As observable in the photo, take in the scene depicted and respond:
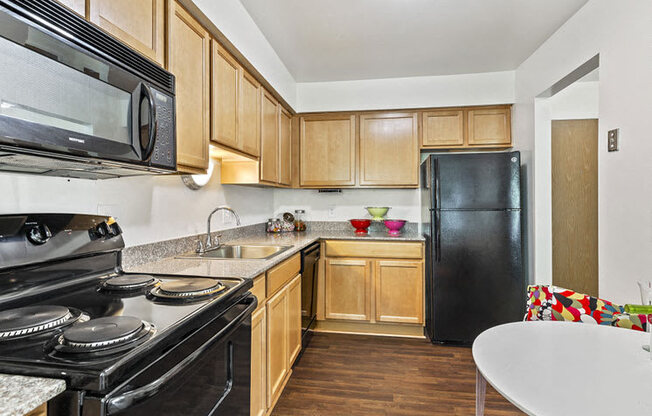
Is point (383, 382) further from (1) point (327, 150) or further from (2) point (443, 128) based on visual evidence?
(2) point (443, 128)

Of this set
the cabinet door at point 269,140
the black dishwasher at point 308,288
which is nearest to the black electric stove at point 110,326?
the black dishwasher at point 308,288

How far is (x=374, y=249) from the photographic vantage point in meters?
3.14

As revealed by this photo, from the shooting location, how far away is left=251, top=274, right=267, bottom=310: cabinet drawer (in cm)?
162

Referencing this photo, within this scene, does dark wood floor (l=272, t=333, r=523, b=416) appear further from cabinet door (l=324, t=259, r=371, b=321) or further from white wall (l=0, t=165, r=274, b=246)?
white wall (l=0, t=165, r=274, b=246)

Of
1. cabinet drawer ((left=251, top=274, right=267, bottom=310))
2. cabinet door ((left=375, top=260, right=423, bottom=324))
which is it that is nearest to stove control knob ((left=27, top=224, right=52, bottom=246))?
cabinet drawer ((left=251, top=274, right=267, bottom=310))

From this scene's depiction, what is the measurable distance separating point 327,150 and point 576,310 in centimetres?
257

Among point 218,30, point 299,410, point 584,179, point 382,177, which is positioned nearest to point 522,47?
point 584,179

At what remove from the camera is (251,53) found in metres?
2.25

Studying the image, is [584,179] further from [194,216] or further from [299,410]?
[194,216]

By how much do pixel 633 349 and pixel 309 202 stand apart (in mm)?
3052

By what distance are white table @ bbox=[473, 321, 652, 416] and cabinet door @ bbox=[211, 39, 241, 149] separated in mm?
1588

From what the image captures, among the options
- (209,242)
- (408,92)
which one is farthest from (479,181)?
(209,242)

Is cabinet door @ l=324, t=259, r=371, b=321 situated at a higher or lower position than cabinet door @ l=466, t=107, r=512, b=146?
lower

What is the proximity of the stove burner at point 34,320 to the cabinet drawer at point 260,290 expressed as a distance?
77 centimetres
